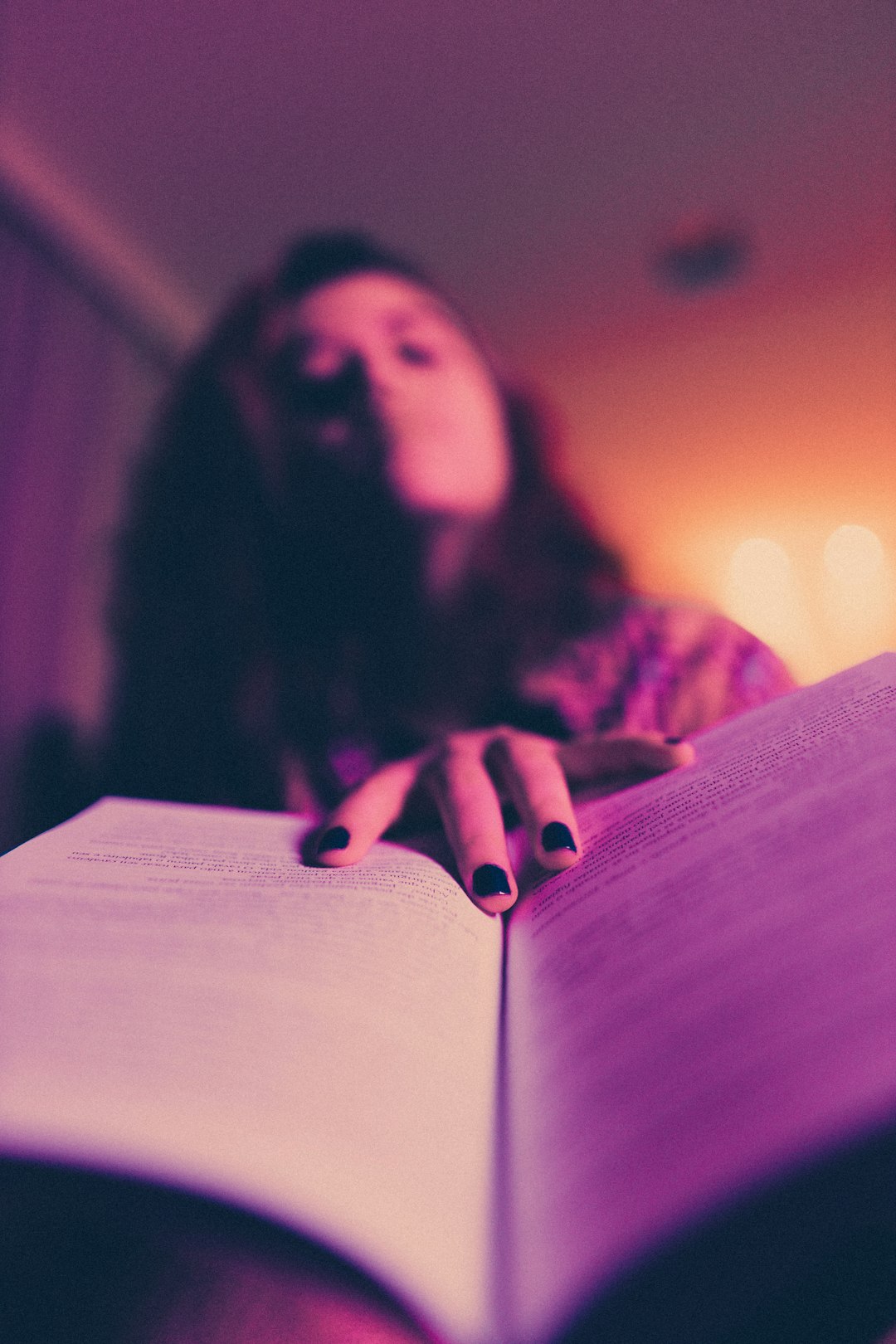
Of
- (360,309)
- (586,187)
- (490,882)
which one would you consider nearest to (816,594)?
(586,187)

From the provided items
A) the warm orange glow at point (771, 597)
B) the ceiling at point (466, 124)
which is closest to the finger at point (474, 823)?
the ceiling at point (466, 124)

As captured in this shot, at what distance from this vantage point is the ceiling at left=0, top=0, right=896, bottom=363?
1245mm

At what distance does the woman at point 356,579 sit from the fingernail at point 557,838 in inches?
14.6

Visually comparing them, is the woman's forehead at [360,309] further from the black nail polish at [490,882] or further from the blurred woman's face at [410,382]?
the black nail polish at [490,882]

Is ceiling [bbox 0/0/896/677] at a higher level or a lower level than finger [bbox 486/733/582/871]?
higher

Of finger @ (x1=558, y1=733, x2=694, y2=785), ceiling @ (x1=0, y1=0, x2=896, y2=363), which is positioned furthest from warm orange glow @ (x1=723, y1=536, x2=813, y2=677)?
finger @ (x1=558, y1=733, x2=694, y2=785)

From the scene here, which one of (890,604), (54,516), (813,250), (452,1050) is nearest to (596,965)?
(452,1050)

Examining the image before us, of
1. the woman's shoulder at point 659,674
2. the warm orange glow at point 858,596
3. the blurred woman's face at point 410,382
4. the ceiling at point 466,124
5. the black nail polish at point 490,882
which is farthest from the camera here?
the warm orange glow at point 858,596

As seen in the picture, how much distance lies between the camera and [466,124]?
1.43m

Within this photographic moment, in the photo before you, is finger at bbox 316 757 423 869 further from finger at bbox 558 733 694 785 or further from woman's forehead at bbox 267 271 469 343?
woman's forehead at bbox 267 271 469 343

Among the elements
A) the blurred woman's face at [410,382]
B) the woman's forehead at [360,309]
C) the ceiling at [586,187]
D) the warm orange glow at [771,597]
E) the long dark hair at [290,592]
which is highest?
the ceiling at [586,187]

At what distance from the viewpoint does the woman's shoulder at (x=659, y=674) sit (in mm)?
690

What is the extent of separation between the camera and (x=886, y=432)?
2242mm

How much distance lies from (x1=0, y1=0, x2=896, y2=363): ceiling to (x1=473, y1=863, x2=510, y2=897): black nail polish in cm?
151
